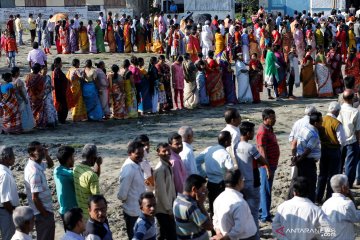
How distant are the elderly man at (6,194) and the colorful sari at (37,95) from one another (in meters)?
5.91

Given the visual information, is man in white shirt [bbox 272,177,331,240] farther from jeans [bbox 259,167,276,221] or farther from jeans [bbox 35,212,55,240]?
jeans [bbox 35,212,55,240]

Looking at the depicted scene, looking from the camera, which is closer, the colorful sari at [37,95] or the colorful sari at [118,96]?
the colorful sari at [37,95]

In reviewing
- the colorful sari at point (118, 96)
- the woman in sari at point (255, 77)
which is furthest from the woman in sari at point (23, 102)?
the woman in sari at point (255, 77)

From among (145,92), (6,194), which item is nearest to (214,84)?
(145,92)

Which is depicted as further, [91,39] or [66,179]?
[91,39]

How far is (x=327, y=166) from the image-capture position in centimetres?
946

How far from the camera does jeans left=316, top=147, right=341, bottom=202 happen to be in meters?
9.37

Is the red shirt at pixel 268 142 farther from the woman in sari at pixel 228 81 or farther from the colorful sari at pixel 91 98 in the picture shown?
the woman in sari at pixel 228 81

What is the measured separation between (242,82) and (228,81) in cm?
31

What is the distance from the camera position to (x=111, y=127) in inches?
554

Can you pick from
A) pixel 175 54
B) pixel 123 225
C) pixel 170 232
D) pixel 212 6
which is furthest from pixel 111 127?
pixel 212 6

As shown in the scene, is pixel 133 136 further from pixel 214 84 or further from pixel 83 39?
pixel 83 39

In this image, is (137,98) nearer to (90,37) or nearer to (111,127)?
(111,127)

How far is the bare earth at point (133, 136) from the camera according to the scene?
1039 centimetres
